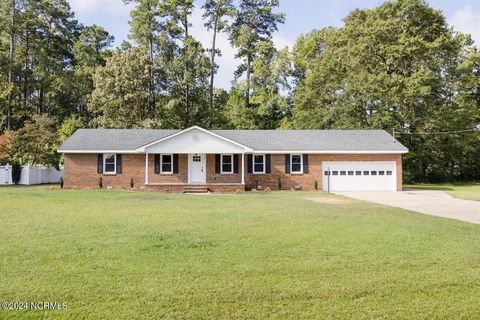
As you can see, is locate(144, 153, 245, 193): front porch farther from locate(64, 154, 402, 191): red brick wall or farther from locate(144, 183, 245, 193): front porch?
locate(144, 183, 245, 193): front porch

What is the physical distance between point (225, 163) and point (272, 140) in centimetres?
391

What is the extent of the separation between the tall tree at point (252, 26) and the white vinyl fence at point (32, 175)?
2274cm

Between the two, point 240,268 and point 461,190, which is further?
point 461,190

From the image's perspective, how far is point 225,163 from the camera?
26.7 metres

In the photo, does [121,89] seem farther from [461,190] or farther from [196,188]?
[461,190]

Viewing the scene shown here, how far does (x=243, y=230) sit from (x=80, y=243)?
138 inches

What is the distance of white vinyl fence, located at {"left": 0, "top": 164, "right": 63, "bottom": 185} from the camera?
28172 millimetres

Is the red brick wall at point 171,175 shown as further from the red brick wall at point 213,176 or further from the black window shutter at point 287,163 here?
the black window shutter at point 287,163

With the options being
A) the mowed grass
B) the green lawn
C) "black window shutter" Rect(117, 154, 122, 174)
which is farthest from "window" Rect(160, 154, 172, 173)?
the green lawn

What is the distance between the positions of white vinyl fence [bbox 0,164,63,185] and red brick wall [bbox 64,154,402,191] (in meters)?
4.92

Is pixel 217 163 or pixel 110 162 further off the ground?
pixel 110 162

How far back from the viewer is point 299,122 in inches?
1528

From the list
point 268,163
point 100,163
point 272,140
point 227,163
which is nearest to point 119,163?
point 100,163

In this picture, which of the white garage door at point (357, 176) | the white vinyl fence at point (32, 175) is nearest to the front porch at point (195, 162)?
the white garage door at point (357, 176)
